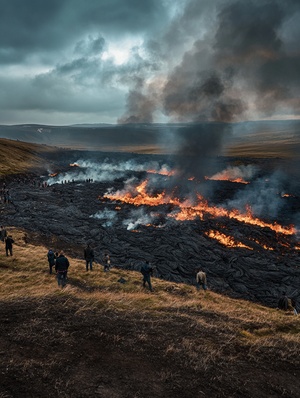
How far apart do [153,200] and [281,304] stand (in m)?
38.8

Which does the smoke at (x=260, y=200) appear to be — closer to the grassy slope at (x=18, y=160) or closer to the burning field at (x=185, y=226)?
the burning field at (x=185, y=226)

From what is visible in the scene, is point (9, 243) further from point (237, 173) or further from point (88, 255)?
point (237, 173)

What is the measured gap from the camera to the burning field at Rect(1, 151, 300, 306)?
1130 inches

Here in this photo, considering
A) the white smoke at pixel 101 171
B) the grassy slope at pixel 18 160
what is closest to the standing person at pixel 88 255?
the white smoke at pixel 101 171

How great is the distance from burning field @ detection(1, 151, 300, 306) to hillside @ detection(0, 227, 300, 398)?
823 centimetres

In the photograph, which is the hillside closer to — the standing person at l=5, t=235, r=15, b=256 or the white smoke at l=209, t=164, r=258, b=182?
the standing person at l=5, t=235, r=15, b=256

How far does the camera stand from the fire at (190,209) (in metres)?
43.2

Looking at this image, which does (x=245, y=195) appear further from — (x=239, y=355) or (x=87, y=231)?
A: (x=239, y=355)

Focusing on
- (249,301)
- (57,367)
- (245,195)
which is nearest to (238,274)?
(249,301)

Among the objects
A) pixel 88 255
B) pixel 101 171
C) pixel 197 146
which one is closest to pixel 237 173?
pixel 197 146

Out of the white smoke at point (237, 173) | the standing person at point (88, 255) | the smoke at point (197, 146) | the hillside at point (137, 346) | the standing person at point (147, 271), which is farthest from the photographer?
the white smoke at point (237, 173)

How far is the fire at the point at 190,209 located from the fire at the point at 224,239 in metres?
5.35

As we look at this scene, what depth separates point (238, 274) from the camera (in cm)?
2833

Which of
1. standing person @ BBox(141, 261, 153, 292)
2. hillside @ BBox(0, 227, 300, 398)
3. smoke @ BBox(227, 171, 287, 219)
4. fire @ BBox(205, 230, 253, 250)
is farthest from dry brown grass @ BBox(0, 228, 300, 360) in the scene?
smoke @ BBox(227, 171, 287, 219)
